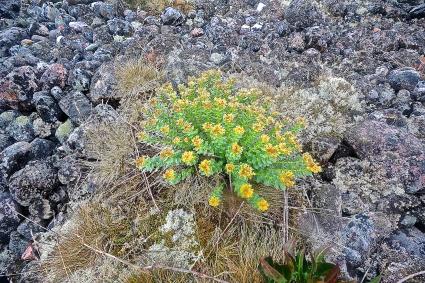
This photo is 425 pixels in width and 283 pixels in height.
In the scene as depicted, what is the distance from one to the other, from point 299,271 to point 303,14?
10.0ft

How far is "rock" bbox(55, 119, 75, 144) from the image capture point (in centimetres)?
342

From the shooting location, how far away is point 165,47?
3988mm

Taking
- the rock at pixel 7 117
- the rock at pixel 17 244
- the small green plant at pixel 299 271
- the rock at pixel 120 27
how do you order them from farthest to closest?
the rock at pixel 120 27 < the rock at pixel 7 117 < the rock at pixel 17 244 < the small green plant at pixel 299 271

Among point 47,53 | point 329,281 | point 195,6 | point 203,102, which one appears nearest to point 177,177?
point 203,102

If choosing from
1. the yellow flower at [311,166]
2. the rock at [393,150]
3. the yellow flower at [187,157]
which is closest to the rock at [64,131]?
the yellow flower at [187,157]

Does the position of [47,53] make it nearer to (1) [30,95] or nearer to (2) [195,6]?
(1) [30,95]

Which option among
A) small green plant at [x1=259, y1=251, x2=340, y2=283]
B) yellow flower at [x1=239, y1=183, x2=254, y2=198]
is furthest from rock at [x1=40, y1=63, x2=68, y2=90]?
small green plant at [x1=259, y1=251, x2=340, y2=283]

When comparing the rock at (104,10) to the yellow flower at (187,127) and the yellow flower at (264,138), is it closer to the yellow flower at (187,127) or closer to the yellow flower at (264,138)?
the yellow flower at (187,127)

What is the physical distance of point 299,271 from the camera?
1.97 m

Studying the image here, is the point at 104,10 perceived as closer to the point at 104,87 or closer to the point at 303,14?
the point at 104,87

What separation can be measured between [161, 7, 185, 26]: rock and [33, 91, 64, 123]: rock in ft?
5.28

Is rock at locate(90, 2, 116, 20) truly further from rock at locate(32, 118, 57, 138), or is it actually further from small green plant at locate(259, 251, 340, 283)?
small green plant at locate(259, 251, 340, 283)

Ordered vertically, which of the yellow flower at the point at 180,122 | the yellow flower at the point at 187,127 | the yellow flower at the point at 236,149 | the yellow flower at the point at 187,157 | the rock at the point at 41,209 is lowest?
the rock at the point at 41,209

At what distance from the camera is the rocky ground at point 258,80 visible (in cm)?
257
